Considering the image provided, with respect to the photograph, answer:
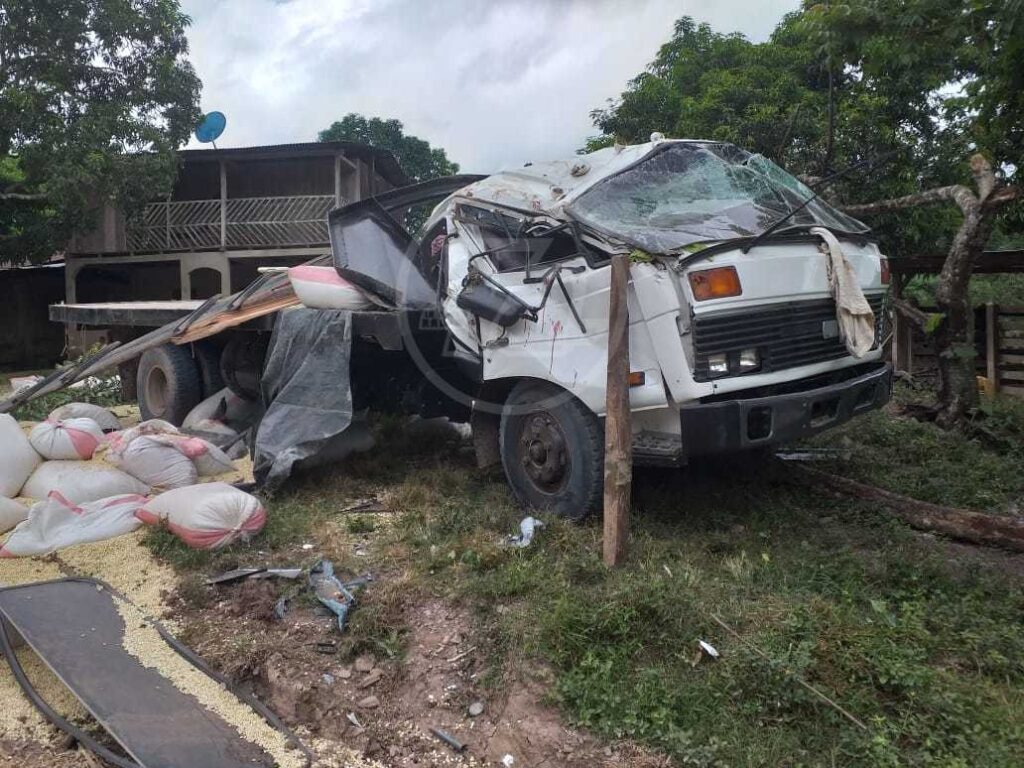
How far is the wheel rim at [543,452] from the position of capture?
4.30m

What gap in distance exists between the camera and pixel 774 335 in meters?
3.85

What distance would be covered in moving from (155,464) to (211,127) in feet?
40.3

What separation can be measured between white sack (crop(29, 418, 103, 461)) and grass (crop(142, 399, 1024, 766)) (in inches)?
63.4

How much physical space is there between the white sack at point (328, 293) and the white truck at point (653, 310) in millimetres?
358

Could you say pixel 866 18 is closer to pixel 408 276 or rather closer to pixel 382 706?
pixel 408 276

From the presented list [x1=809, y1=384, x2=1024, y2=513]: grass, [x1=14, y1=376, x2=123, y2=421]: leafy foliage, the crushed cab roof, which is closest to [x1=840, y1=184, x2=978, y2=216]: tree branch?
[x1=809, y1=384, x2=1024, y2=513]: grass

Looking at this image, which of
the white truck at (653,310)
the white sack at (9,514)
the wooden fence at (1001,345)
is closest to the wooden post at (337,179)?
the wooden fence at (1001,345)

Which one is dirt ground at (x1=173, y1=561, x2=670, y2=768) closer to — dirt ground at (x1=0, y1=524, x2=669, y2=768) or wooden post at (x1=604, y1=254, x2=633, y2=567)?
dirt ground at (x1=0, y1=524, x2=669, y2=768)

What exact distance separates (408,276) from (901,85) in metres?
8.21

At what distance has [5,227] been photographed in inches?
587

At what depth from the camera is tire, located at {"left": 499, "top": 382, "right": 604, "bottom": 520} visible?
414 cm

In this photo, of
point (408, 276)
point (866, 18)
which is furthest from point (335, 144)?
point (866, 18)

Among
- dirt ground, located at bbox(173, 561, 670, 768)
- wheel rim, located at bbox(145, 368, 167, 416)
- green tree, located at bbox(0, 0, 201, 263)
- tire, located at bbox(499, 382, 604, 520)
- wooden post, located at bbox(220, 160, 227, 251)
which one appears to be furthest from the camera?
wooden post, located at bbox(220, 160, 227, 251)

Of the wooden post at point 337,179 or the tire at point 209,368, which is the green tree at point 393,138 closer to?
Result: the wooden post at point 337,179
